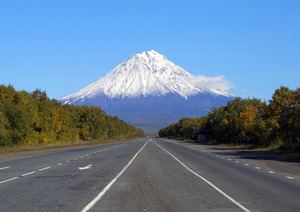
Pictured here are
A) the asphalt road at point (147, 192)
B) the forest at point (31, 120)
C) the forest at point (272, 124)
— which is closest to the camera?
the asphalt road at point (147, 192)

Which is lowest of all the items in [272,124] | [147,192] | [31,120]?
[147,192]

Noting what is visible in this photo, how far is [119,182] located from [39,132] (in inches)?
1669

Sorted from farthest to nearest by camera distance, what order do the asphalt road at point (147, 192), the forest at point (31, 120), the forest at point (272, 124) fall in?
the forest at point (31, 120)
the forest at point (272, 124)
the asphalt road at point (147, 192)

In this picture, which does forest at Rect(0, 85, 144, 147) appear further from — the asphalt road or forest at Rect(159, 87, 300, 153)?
forest at Rect(159, 87, 300, 153)

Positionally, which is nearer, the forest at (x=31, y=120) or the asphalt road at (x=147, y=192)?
the asphalt road at (x=147, y=192)

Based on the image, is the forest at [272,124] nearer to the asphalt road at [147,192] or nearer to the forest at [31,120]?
the asphalt road at [147,192]

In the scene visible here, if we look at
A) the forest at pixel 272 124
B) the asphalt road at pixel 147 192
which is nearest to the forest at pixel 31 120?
the asphalt road at pixel 147 192

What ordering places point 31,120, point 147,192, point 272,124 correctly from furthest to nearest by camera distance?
1. point 31,120
2. point 272,124
3. point 147,192

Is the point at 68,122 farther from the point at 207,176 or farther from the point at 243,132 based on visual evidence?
the point at 207,176

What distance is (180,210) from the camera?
8.41 m

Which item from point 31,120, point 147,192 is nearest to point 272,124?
point 31,120

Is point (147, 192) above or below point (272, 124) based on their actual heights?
below

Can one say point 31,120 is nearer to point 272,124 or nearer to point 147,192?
point 272,124

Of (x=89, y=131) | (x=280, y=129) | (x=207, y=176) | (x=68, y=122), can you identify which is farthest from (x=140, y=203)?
(x=89, y=131)
